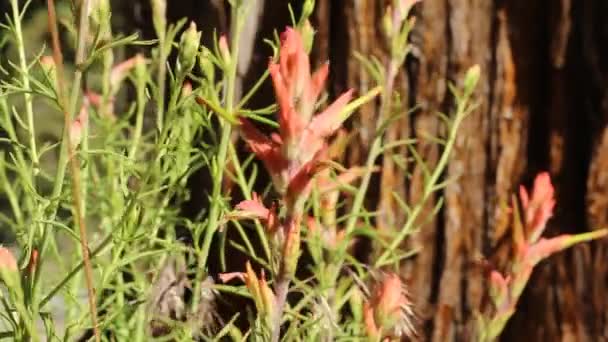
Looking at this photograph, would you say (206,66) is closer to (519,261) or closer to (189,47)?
(189,47)

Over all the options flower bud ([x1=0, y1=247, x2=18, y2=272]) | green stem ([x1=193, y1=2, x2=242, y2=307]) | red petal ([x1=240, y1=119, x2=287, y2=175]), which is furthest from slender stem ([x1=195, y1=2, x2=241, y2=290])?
flower bud ([x1=0, y1=247, x2=18, y2=272])

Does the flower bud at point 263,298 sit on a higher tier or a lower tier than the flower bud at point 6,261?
lower

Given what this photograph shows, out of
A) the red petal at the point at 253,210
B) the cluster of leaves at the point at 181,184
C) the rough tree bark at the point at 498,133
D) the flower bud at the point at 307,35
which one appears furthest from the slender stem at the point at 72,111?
the rough tree bark at the point at 498,133

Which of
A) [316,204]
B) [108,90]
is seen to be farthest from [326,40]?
[316,204]

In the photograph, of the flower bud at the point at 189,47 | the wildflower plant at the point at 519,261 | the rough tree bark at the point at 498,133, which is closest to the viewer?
the flower bud at the point at 189,47

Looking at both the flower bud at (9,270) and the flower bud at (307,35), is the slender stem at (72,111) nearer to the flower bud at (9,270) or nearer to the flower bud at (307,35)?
the flower bud at (9,270)

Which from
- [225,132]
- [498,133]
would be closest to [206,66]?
[225,132]

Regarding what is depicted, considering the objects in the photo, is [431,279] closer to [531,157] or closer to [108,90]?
[531,157]
